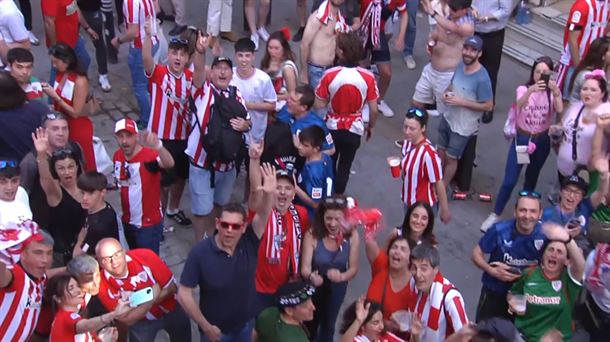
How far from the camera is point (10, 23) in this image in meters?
7.16

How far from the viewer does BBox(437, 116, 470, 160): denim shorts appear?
23.3 feet

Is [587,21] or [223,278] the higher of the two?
[587,21]

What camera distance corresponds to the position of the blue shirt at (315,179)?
19.6ft

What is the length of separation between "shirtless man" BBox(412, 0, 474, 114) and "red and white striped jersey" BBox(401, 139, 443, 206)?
1323 millimetres

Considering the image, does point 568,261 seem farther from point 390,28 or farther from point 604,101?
point 390,28

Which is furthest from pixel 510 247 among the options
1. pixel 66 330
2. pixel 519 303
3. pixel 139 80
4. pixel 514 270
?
pixel 139 80

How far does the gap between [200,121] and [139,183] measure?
750 mm

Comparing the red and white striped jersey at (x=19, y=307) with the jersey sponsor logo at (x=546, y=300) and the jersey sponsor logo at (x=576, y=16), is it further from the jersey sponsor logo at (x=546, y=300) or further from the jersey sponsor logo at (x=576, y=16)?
the jersey sponsor logo at (x=576, y=16)

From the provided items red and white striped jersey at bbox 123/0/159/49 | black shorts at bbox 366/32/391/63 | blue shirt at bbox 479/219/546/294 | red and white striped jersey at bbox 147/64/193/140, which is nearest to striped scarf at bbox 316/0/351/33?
black shorts at bbox 366/32/391/63

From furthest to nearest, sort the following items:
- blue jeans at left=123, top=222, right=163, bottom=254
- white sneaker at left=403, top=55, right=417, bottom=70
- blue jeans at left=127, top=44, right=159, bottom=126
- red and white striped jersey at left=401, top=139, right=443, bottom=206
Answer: white sneaker at left=403, top=55, right=417, bottom=70
blue jeans at left=127, top=44, right=159, bottom=126
red and white striped jersey at left=401, top=139, right=443, bottom=206
blue jeans at left=123, top=222, right=163, bottom=254

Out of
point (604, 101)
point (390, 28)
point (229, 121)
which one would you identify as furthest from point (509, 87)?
point (229, 121)

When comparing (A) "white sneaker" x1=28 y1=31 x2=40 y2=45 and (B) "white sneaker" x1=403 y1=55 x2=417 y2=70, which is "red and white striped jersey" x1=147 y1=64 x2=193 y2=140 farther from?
(B) "white sneaker" x1=403 y1=55 x2=417 y2=70

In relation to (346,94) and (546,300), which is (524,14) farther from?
(546,300)

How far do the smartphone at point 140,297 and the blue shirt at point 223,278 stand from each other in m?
0.20
